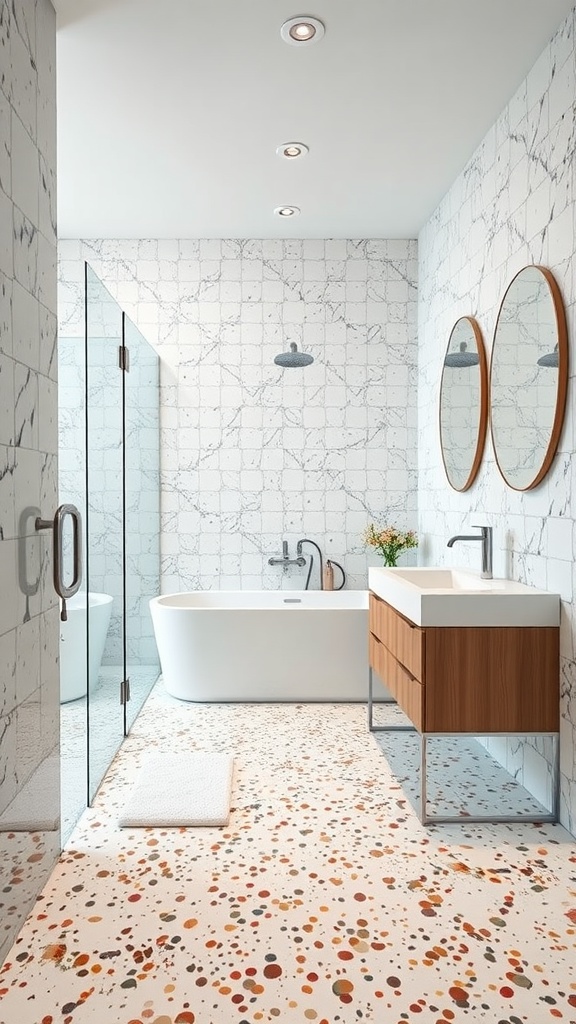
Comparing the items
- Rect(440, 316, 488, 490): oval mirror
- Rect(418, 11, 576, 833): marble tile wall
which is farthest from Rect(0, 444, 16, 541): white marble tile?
Rect(440, 316, 488, 490): oval mirror

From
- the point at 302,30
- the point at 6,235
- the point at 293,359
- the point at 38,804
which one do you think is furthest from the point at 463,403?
the point at 38,804

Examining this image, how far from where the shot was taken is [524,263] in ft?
9.91

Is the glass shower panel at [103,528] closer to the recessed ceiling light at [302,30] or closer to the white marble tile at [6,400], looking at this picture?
the white marble tile at [6,400]

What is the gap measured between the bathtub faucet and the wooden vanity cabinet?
7.70 ft

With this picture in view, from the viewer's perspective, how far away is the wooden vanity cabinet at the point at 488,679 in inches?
103

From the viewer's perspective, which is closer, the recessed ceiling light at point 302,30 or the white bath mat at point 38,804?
the white bath mat at point 38,804

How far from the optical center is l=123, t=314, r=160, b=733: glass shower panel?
12.8 feet

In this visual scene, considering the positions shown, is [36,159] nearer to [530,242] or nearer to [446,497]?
[530,242]

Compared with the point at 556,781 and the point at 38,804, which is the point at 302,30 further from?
the point at 556,781

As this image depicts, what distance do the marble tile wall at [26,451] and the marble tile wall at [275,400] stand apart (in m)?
2.56

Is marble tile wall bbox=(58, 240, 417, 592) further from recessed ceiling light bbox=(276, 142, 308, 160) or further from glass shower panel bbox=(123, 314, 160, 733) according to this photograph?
recessed ceiling light bbox=(276, 142, 308, 160)

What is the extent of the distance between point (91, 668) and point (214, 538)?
2152 millimetres

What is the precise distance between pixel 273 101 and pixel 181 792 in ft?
9.89

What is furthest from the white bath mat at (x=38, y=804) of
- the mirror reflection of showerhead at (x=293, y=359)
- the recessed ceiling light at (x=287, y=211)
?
the recessed ceiling light at (x=287, y=211)
